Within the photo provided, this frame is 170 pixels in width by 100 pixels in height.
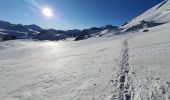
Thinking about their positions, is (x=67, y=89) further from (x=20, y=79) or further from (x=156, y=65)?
(x=156, y=65)

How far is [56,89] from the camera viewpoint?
12.0m

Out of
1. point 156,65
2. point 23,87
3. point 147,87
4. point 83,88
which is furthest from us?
point 156,65

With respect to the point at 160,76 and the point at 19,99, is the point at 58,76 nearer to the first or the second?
the point at 19,99

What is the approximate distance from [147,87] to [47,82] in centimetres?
718

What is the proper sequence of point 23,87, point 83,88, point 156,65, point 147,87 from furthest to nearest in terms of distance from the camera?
point 156,65
point 23,87
point 83,88
point 147,87

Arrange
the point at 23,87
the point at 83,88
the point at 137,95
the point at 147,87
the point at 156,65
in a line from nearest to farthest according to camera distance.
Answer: the point at 137,95
the point at 147,87
the point at 83,88
the point at 23,87
the point at 156,65

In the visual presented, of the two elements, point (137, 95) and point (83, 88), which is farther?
point (83, 88)

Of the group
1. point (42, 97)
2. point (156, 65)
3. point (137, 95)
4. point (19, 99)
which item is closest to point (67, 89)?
point (42, 97)

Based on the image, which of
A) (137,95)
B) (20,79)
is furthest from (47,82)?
(137,95)

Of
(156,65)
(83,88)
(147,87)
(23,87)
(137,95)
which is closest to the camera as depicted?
(137,95)

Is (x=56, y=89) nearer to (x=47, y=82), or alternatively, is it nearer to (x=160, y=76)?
(x=47, y=82)

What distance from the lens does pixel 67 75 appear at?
15547 millimetres

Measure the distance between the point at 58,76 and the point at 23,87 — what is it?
3217 mm

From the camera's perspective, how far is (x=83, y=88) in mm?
11719
